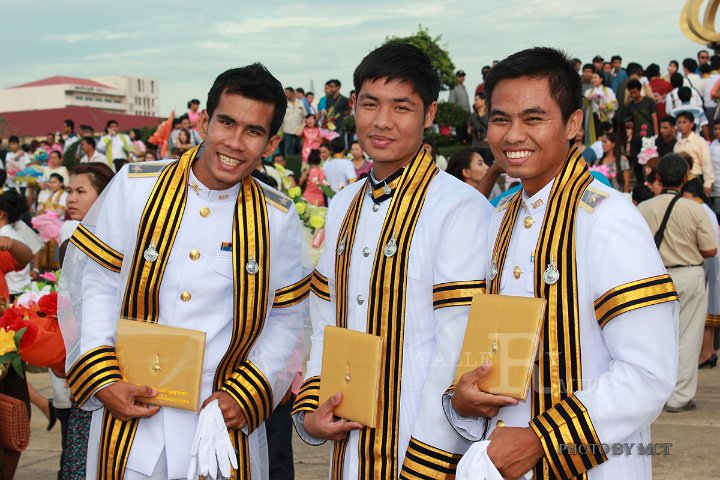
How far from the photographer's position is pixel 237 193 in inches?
144

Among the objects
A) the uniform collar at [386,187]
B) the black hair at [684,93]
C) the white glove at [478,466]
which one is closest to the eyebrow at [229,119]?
the uniform collar at [386,187]

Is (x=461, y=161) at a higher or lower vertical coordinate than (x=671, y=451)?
higher

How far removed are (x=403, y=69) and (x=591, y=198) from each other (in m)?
0.89

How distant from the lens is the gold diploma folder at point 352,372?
9.99 ft

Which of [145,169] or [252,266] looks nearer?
[252,266]

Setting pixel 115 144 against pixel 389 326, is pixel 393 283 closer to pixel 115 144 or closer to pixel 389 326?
pixel 389 326

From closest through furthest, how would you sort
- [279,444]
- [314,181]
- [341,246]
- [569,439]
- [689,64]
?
[569,439]
[341,246]
[279,444]
[314,181]
[689,64]

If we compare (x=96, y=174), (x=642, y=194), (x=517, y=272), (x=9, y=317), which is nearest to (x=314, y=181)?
(x=642, y=194)

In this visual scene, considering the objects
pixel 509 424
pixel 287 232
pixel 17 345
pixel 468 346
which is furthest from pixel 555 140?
pixel 17 345

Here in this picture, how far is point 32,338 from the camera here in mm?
4477

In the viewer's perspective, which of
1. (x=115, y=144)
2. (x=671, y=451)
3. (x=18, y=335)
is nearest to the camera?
(x=18, y=335)

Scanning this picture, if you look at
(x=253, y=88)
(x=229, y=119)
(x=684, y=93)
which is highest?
(x=684, y=93)

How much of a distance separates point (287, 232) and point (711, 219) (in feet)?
18.1

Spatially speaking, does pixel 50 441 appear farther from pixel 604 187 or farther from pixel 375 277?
pixel 604 187
